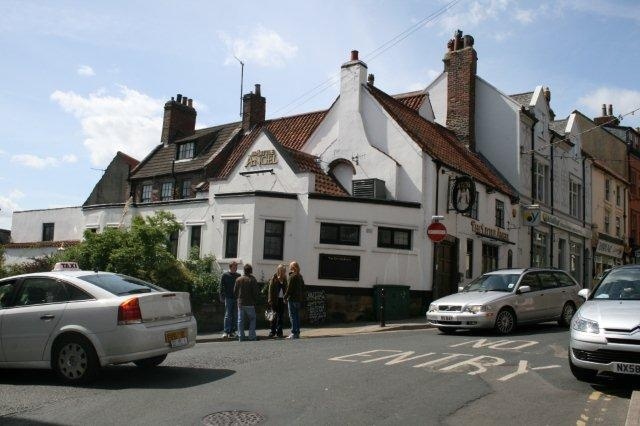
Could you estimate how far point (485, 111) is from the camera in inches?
1185

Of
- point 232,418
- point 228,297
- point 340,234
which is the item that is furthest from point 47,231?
point 232,418

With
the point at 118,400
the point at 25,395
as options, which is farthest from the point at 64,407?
the point at 25,395

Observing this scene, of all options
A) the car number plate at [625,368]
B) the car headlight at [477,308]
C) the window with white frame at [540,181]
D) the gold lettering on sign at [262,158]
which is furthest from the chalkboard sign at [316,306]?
the window with white frame at [540,181]

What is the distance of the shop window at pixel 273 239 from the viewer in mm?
20391

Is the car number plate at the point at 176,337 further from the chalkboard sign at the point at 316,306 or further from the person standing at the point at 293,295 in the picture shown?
the chalkboard sign at the point at 316,306

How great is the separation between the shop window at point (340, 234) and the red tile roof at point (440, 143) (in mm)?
3990

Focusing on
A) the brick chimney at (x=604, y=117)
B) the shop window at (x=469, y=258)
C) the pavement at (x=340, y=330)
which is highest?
the brick chimney at (x=604, y=117)

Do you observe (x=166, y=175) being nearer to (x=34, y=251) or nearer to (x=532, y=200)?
(x=34, y=251)

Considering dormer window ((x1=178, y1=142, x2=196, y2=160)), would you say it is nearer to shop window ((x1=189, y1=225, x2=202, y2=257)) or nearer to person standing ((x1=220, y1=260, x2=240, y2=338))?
shop window ((x1=189, y1=225, x2=202, y2=257))

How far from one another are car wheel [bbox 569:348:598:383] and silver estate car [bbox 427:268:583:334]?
5.58m

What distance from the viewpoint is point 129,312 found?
821cm

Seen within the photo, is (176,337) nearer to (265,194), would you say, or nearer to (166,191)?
(265,194)

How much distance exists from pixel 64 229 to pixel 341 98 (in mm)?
16605

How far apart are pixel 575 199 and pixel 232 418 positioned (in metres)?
34.1
